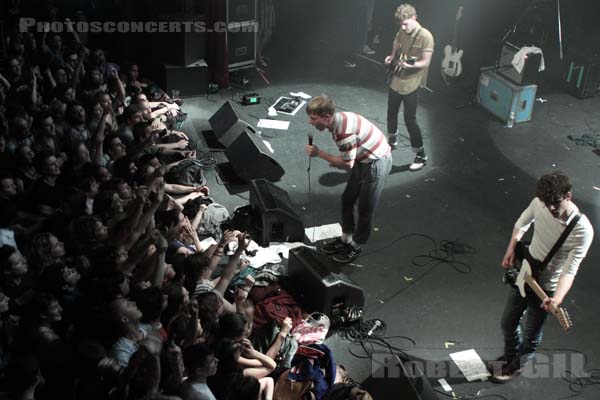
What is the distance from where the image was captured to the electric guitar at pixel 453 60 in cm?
944

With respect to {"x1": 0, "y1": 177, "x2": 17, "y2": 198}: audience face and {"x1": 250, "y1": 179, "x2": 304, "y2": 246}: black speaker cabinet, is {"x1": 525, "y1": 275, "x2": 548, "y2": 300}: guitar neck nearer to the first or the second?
{"x1": 250, "y1": 179, "x2": 304, "y2": 246}: black speaker cabinet

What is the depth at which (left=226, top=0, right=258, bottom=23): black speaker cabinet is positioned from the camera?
909cm

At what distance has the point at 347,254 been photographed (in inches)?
236

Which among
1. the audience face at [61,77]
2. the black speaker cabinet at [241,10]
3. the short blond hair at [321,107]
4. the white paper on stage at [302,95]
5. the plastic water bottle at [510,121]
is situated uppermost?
the short blond hair at [321,107]

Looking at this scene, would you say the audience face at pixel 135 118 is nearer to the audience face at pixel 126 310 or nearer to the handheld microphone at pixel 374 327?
the handheld microphone at pixel 374 327

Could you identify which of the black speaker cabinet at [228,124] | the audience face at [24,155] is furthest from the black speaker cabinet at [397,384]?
the black speaker cabinet at [228,124]

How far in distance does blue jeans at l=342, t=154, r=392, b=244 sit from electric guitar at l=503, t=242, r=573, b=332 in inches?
58.6

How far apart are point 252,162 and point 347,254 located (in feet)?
5.21

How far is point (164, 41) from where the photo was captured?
29.5ft

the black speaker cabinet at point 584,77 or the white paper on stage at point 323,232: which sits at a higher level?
the black speaker cabinet at point 584,77

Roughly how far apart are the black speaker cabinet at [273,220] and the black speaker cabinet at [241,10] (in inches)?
149

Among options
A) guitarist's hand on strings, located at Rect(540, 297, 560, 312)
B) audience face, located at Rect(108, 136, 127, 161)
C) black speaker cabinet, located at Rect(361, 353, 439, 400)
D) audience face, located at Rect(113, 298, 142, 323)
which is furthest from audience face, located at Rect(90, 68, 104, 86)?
guitarist's hand on strings, located at Rect(540, 297, 560, 312)

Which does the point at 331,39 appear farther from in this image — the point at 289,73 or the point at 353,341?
the point at 353,341

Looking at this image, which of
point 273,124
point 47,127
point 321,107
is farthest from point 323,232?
point 47,127
